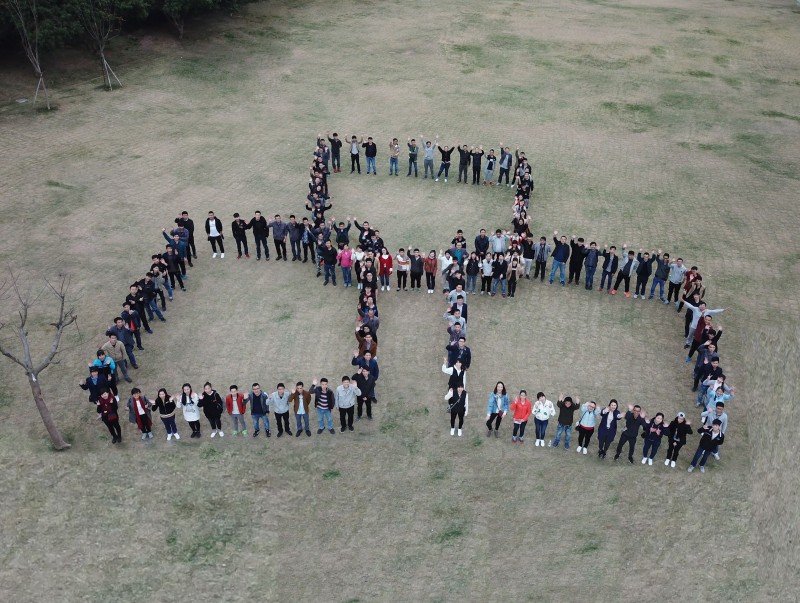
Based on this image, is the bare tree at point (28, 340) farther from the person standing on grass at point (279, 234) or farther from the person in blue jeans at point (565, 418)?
the person in blue jeans at point (565, 418)

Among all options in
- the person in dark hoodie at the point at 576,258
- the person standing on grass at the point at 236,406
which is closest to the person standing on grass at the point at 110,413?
the person standing on grass at the point at 236,406

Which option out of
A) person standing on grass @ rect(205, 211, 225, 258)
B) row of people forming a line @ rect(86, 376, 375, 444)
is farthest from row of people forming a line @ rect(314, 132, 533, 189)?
row of people forming a line @ rect(86, 376, 375, 444)

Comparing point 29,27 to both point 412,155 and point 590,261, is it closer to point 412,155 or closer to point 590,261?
point 412,155

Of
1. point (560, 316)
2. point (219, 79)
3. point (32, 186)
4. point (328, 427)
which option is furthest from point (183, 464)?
point (219, 79)

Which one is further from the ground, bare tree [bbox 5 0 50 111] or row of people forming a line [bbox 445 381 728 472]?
bare tree [bbox 5 0 50 111]

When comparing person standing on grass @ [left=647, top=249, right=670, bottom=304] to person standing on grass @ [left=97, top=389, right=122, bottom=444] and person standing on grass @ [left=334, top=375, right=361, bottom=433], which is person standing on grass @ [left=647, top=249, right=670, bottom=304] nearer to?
person standing on grass @ [left=334, top=375, right=361, bottom=433]

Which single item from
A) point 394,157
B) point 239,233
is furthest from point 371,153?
point 239,233
